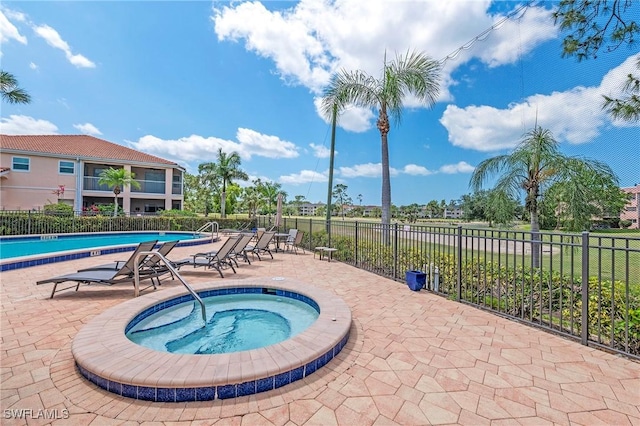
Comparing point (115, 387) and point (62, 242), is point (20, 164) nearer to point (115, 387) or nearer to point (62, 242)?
point (62, 242)

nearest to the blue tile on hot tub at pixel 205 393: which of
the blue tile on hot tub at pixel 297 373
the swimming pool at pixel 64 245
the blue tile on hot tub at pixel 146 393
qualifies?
the blue tile on hot tub at pixel 146 393

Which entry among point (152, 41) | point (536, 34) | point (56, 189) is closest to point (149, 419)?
point (536, 34)

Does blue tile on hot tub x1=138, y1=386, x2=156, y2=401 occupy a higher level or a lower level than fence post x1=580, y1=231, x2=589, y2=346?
lower

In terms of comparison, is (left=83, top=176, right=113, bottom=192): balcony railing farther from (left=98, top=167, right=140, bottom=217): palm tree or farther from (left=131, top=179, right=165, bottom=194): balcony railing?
(left=131, top=179, right=165, bottom=194): balcony railing

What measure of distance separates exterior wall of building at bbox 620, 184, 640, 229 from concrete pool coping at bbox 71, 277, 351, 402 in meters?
5.65

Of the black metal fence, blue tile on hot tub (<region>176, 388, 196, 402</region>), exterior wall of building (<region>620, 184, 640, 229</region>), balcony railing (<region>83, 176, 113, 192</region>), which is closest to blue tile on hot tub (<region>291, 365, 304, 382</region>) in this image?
blue tile on hot tub (<region>176, 388, 196, 402</region>)

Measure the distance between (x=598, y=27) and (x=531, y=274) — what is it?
3.73 meters

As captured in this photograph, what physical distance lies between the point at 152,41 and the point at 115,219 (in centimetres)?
1031

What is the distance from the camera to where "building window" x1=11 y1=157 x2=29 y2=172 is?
2098cm

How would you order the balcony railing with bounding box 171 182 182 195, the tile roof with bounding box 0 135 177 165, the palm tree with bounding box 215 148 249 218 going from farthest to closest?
the palm tree with bounding box 215 148 249 218 → the balcony railing with bounding box 171 182 182 195 → the tile roof with bounding box 0 135 177 165

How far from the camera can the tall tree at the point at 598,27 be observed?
3.89 meters

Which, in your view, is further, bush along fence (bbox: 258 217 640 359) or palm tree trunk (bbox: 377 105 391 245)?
palm tree trunk (bbox: 377 105 391 245)

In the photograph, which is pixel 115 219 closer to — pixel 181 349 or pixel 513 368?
pixel 181 349

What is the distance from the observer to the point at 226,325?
432cm
